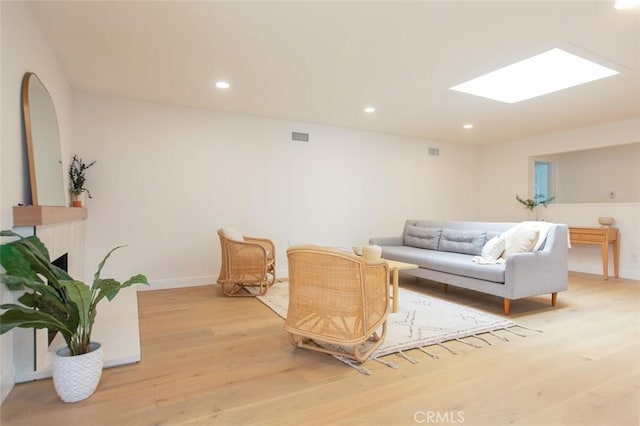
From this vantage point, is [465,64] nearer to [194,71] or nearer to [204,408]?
[194,71]

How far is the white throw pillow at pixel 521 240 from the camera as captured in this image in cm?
357

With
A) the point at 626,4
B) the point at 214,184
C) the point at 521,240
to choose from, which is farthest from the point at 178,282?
the point at 626,4

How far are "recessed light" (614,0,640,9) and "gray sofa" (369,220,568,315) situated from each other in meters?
2.06

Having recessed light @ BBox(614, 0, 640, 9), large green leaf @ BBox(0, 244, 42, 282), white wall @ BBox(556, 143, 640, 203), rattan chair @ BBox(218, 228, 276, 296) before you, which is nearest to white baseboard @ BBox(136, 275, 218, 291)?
rattan chair @ BBox(218, 228, 276, 296)

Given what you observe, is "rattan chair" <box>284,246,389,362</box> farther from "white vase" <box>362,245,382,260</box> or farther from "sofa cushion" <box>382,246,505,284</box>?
"sofa cushion" <box>382,246,505,284</box>

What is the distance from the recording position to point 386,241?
5.40 m

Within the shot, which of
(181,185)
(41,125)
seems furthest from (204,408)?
(181,185)

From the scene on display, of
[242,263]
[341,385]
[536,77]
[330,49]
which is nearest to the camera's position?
[341,385]

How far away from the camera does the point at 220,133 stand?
4.77 m

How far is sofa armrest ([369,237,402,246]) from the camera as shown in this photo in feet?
17.5

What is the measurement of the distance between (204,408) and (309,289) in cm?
93

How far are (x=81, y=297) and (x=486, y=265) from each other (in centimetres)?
346

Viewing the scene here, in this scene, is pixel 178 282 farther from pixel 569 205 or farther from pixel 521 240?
pixel 569 205
